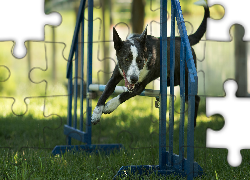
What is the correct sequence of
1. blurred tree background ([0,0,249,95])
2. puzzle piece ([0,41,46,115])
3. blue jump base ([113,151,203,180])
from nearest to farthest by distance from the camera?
blue jump base ([113,151,203,180]) < puzzle piece ([0,41,46,115]) < blurred tree background ([0,0,249,95])

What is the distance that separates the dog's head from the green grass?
61cm

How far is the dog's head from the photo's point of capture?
3394mm

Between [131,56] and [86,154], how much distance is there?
1.67 m

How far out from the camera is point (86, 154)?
14.5ft

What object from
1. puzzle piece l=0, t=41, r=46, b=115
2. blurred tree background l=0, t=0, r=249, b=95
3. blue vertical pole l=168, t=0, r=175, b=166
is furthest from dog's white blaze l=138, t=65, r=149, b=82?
puzzle piece l=0, t=41, r=46, b=115

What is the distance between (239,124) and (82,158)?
190cm

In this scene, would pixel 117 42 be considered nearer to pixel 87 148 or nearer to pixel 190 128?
pixel 190 128

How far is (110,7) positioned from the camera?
15.0 metres

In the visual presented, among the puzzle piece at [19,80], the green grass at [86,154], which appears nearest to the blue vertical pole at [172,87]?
the green grass at [86,154]

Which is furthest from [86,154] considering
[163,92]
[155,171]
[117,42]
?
Answer: [117,42]

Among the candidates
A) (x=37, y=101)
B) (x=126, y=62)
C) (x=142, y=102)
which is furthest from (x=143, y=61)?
(x=142, y=102)

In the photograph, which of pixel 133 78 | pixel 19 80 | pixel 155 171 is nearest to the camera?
pixel 133 78

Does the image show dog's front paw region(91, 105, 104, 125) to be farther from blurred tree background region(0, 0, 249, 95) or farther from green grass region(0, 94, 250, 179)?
blurred tree background region(0, 0, 249, 95)

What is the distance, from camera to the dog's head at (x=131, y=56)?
11.1ft
